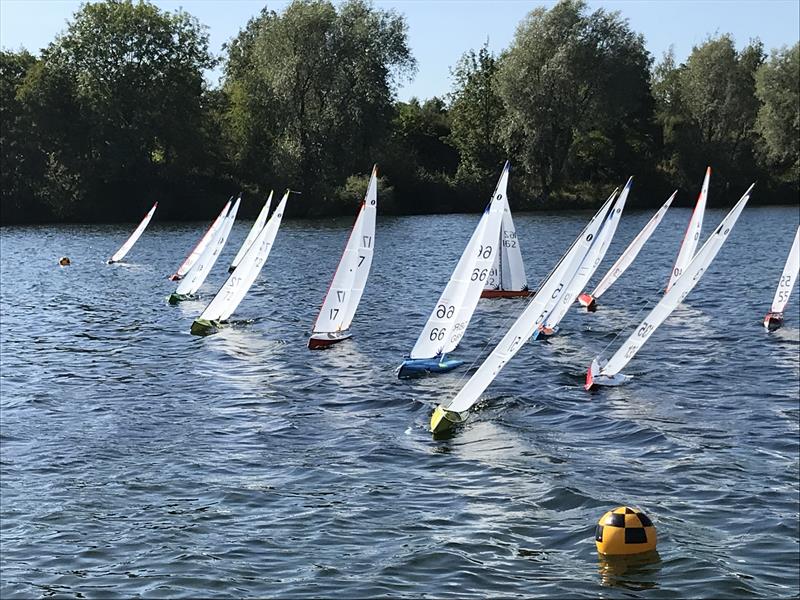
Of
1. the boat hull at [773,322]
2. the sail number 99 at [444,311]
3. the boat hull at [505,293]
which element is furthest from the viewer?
the boat hull at [505,293]

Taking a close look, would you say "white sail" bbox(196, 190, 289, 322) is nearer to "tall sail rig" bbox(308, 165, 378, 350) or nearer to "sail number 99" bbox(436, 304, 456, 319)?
"tall sail rig" bbox(308, 165, 378, 350)

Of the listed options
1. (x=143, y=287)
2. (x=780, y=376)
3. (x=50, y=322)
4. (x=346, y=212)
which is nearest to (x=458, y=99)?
(x=346, y=212)

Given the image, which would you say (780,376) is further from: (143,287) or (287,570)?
(143,287)

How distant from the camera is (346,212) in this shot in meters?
89.4

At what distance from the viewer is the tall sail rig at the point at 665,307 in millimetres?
23016

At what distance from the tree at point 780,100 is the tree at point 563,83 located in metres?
10.3

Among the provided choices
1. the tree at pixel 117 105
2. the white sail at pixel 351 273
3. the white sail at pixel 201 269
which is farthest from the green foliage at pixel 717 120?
the white sail at pixel 351 273

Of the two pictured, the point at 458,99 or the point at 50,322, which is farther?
the point at 458,99

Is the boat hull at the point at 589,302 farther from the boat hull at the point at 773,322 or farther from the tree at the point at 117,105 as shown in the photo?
the tree at the point at 117,105

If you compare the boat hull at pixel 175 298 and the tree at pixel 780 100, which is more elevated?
the tree at pixel 780 100

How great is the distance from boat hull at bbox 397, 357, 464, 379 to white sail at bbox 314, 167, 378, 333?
455cm

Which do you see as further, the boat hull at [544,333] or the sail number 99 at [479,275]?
the boat hull at [544,333]

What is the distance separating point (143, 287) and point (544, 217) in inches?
1731

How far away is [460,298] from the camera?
82.5 ft
